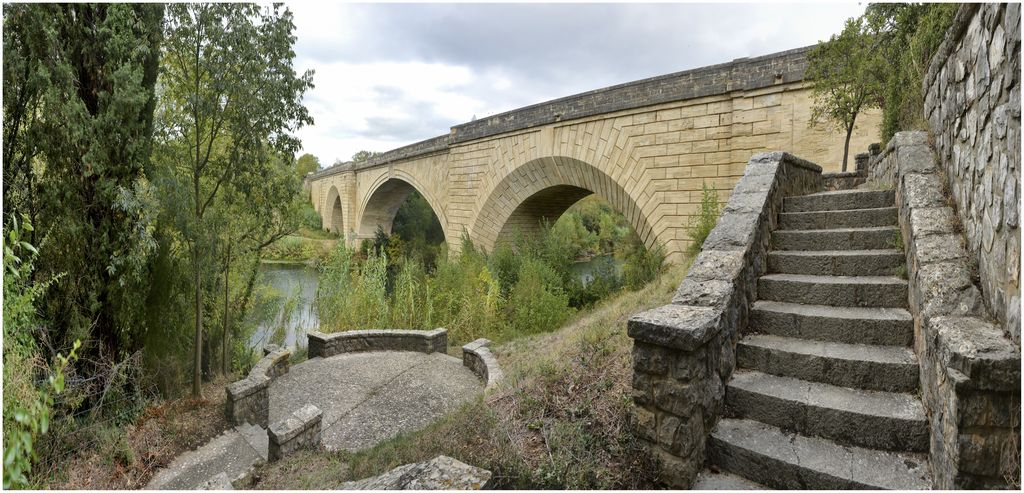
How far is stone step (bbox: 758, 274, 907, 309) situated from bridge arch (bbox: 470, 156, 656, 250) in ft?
17.8

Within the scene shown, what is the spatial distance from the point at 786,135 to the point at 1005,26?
5862 mm

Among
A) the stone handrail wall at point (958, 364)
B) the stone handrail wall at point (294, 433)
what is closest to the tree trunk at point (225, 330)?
the stone handrail wall at point (294, 433)

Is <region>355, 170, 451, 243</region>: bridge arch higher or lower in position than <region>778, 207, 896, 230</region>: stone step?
higher

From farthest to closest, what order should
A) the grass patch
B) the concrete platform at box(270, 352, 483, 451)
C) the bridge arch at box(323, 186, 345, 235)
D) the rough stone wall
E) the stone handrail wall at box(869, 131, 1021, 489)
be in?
the bridge arch at box(323, 186, 345, 235)
the concrete platform at box(270, 352, 483, 451)
the grass patch
the rough stone wall
the stone handrail wall at box(869, 131, 1021, 489)

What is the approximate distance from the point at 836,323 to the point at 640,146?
6334 mm

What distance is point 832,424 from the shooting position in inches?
86.3

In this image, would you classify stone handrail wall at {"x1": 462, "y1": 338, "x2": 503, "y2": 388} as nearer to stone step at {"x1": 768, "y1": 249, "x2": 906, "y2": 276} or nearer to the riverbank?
stone step at {"x1": 768, "y1": 249, "x2": 906, "y2": 276}

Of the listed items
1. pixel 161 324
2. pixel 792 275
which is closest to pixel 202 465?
pixel 161 324

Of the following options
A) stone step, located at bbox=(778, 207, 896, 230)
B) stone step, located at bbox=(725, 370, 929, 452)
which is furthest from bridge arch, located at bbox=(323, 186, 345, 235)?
stone step, located at bbox=(725, 370, 929, 452)

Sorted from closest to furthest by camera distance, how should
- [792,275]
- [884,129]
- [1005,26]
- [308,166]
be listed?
[1005,26], [792,275], [884,129], [308,166]

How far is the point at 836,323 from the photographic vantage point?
2637 millimetres

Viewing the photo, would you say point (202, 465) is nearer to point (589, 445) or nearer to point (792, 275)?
point (589, 445)

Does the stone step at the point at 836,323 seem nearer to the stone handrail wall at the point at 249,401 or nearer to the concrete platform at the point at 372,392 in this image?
the concrete platform at the point at 372,392

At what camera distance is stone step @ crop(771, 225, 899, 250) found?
127 inches
